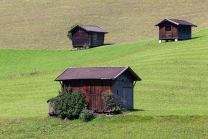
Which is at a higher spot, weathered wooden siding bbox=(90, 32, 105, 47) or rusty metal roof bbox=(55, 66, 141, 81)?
weathered wooden siding bbox=(90, 32, 105, 47)

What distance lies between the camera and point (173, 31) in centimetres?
9125

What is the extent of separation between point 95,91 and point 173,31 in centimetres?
4327

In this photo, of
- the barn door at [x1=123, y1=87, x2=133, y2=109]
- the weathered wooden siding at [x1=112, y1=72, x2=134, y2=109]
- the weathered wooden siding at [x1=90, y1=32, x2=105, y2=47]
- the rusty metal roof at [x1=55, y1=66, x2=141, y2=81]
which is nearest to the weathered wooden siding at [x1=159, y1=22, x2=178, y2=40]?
the weathered wooden siding at [x1=90, y1=32, x2=105, y2=47]

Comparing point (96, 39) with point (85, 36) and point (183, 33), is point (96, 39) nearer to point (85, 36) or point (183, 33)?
point (85, 36)

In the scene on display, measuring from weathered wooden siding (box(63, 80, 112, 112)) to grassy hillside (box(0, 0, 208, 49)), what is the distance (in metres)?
51.8

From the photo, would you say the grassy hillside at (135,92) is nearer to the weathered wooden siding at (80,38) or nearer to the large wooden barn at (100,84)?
the large wooden barn at (100,84)

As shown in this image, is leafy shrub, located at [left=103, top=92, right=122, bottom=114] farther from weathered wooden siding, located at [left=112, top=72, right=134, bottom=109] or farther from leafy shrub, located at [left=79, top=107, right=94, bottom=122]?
leafy shrub, located at [left=79, top=107, right=94, bottom=122]

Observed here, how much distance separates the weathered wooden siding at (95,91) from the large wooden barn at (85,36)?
49505mm

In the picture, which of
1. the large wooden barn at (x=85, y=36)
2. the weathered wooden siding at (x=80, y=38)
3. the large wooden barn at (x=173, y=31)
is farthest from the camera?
the weathered wooden siding at (x=80, y=38)

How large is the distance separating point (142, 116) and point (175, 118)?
2.56m

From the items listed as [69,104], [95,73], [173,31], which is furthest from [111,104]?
[173,31]

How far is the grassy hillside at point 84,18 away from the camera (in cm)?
10725

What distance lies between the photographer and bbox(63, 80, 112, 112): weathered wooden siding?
49.4m

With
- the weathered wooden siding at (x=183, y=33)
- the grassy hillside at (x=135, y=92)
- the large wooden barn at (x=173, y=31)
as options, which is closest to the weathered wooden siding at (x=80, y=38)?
the grassy hillside at (x=135, y=92)
